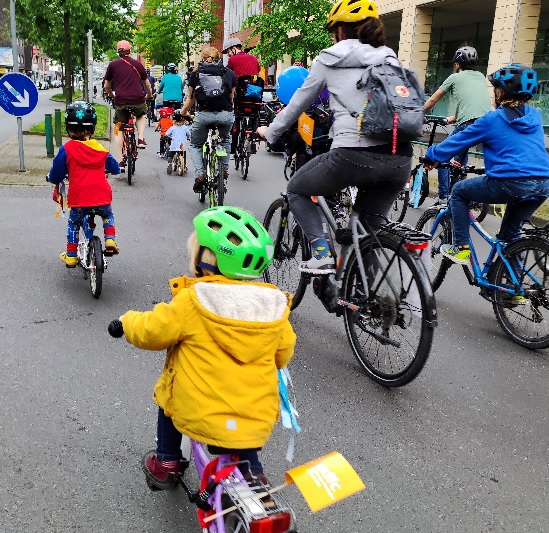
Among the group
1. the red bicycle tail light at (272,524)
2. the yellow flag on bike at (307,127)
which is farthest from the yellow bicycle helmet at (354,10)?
the red bicycle tail light at (272,524)

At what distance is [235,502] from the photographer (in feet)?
7.00

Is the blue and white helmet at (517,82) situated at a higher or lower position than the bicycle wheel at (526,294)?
higher

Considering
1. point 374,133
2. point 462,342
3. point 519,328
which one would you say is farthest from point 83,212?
point 519,328

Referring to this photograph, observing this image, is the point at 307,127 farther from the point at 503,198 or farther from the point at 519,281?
the point at 519,281

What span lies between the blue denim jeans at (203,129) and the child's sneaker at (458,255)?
3934 mm

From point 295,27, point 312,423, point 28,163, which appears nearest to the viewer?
point 312,423

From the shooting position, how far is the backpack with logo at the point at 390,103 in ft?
12.4

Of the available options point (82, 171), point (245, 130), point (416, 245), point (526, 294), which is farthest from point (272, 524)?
point (245, 130)

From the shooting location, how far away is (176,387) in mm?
2375

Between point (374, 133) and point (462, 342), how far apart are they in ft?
6.12

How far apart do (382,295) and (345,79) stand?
132 cm

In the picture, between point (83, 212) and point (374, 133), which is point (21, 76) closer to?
point (83, 212)

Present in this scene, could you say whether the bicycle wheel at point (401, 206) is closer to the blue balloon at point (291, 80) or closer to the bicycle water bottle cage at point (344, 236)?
the blue balloon at point (291, 80)

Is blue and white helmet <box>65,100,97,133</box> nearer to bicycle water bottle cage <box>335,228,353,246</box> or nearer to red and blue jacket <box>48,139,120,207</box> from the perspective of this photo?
red and blue jacket <box>48,139,120,207</box>
